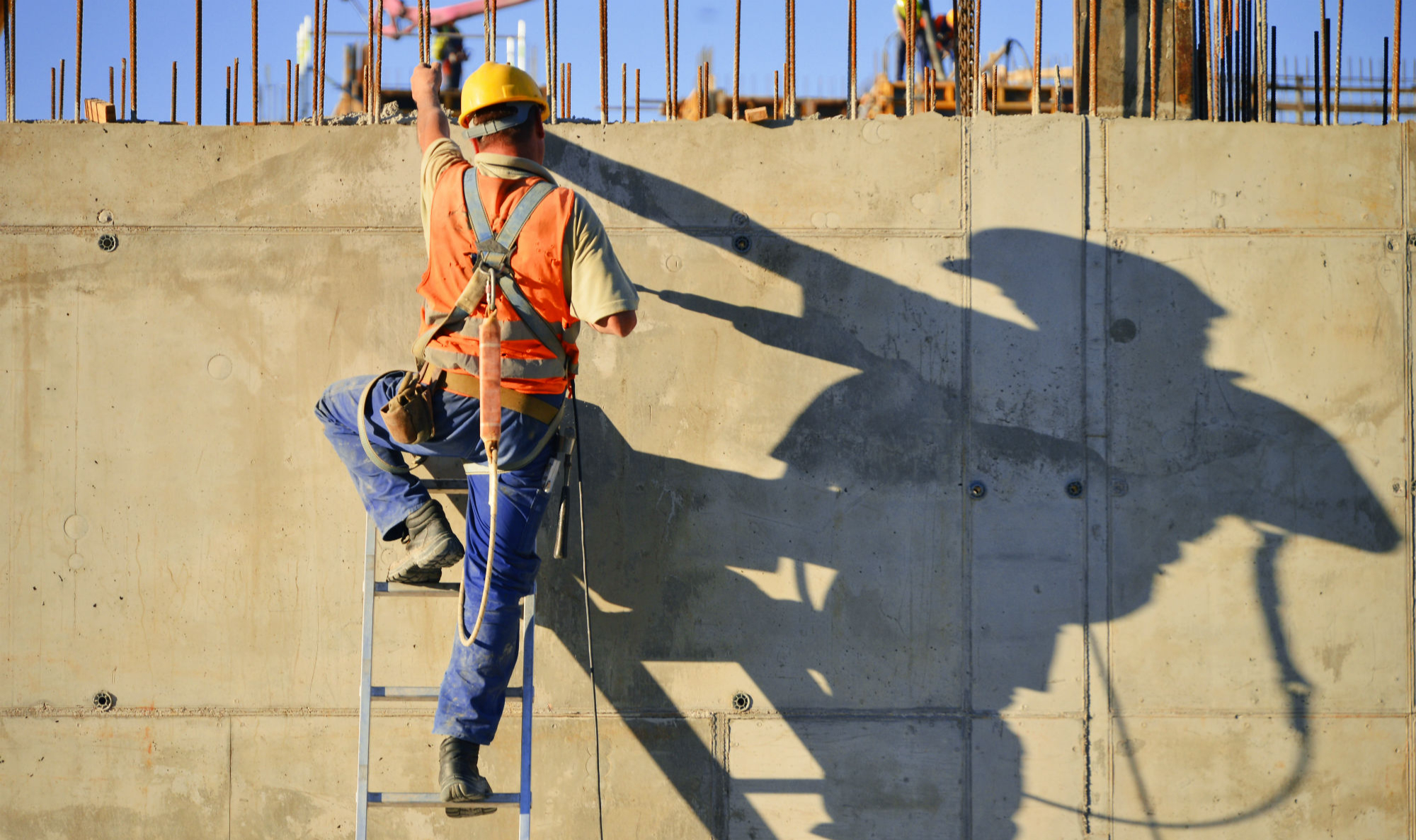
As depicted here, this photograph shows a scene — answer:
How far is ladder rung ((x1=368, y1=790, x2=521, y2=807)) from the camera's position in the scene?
3.70m

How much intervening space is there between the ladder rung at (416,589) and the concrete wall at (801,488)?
0.34 metres

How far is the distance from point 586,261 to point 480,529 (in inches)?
43.1

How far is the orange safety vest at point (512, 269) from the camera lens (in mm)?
3615

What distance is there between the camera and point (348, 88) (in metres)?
14.6

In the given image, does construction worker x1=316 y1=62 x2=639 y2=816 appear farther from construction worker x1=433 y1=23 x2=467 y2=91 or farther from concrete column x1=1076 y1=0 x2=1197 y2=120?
construction worker x1=433 y1=23 x2=467 y2=91

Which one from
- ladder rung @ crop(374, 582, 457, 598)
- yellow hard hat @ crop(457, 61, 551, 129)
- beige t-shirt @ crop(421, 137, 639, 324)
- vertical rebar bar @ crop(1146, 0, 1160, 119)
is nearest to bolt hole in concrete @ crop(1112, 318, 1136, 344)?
vertical rebar bar @ crop(1146, 0, 1160, 119)

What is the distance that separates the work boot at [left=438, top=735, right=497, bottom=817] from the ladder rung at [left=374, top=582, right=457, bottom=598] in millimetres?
571

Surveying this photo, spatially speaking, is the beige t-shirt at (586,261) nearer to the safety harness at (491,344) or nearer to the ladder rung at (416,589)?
the safety harness at (491,344)

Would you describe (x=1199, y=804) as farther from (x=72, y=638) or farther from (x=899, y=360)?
(x=72, y=638)

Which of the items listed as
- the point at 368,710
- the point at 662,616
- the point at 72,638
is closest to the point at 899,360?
the point at 662,616

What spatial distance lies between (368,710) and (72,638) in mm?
1531

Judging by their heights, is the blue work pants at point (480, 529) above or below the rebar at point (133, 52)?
below

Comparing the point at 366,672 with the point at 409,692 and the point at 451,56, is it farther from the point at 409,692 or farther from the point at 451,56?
the point at 451,56

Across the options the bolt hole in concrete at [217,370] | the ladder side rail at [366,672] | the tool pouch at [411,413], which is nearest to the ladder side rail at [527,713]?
the ladder side rail at [366,672]
